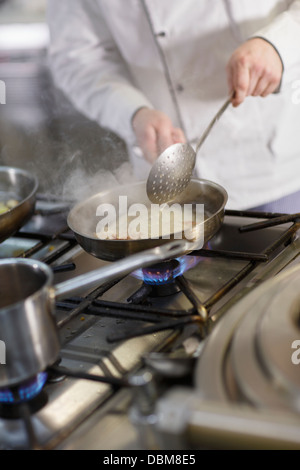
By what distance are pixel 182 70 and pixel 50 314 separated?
1.12 metres

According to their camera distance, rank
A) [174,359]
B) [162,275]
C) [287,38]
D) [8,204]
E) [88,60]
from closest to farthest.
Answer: [174,359] < [162,275] < [8,204] < [287,38] < [88,60]

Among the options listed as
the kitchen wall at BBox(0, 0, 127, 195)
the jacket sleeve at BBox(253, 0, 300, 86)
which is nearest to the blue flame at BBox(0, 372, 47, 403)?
the jacket sleeve at BBox(253, 0, 300, 86)

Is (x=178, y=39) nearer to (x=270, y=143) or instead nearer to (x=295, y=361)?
(x=270, y=143)

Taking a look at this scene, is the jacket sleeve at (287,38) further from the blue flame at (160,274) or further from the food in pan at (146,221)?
the blue flame at (160,274)

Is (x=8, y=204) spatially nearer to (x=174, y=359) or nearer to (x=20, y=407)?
(x=20, y=407)

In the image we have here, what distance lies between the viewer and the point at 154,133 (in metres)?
1.45

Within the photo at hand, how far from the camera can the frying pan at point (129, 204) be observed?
0.88m

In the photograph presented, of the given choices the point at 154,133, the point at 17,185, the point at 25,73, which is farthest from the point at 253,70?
the point at 25,73

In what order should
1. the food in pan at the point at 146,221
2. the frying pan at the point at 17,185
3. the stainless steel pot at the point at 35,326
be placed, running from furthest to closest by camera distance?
the frying pan at the point at 17,185 → the food in pan at the point at 146,221 → the stainless steel pot at the point at 35,326

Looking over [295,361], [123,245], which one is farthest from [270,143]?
[295,361]

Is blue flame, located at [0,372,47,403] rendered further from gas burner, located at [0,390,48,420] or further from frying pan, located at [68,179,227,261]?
frying pan, located at [68,179,227,261]

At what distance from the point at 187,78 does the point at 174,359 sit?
3.88 ft

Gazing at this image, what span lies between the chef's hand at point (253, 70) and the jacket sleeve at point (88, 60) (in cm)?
40

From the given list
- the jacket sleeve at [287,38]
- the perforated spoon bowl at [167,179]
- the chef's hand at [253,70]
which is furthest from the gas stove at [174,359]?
the jacket sleeve at [287,38]
